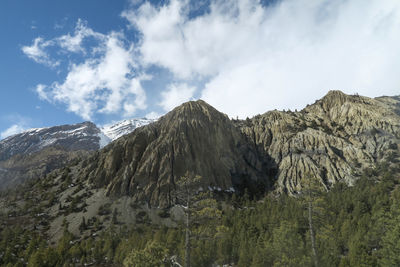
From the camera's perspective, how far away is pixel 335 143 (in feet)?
555

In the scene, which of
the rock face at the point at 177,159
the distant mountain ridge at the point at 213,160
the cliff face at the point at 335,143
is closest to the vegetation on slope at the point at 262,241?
the distant mountain ridge at the point at 213,160

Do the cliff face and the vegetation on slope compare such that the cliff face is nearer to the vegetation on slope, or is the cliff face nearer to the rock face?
the rock face

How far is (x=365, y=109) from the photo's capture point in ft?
603

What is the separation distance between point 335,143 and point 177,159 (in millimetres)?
105456

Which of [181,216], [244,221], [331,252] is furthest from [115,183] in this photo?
[331,252]

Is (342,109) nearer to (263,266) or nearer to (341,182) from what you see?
(341,182)

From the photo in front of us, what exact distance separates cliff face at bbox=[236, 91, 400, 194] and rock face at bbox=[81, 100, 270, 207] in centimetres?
1503

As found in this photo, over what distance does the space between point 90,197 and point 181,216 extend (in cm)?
5054

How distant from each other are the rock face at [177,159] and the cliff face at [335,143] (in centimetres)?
1503

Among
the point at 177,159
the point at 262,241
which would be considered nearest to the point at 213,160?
the point at 177,159

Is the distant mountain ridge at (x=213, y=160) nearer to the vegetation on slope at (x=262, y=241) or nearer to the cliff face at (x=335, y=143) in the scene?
the cliff face at (x=335, y=143)

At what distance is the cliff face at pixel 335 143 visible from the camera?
506 feet

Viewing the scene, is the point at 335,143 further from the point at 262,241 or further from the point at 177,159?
the point at 262,241

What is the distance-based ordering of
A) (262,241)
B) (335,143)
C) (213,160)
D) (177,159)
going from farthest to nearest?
(335,143), (213,160), (177,159), (262,241)
